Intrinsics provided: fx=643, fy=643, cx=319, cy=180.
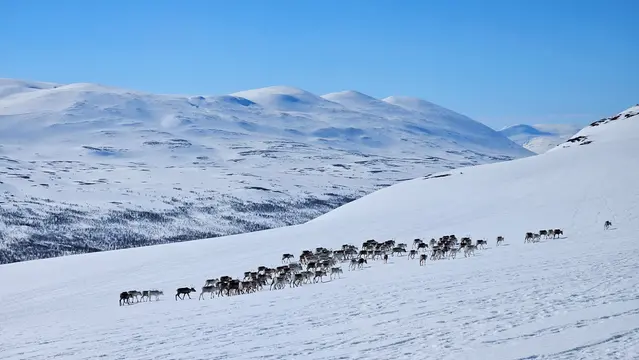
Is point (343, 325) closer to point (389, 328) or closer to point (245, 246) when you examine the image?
point (389, 328)

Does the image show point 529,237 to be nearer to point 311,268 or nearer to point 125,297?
point 311,268

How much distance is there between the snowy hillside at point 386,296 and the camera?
13.8 metres

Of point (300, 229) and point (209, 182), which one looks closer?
point (300, 229)

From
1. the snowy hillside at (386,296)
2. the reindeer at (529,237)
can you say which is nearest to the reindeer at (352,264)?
the snowy hillside at (386,296)

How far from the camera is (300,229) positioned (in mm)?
47594

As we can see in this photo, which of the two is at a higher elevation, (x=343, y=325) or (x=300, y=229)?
(x=300, y=229)

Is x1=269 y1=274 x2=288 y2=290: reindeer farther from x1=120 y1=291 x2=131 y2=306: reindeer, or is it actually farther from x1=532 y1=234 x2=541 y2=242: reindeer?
x1=532 y1=234 x2=541 y2=242: reindeer

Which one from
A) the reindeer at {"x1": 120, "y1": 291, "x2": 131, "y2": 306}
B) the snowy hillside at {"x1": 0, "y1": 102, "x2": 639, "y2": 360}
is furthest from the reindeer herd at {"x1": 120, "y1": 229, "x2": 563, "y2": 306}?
the snowy hillside at {"x1": 0, "y1": 102, "x2": 639, "y2": 360}

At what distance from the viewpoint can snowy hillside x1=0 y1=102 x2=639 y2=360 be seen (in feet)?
45.1

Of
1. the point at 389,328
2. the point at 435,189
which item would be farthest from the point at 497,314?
the point at 435,189

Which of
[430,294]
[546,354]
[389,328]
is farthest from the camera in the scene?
[430,294]

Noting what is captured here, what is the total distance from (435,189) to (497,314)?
4169 centimetres

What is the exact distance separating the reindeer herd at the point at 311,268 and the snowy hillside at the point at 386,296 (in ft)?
1.57

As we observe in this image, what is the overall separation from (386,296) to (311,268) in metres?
9.93
